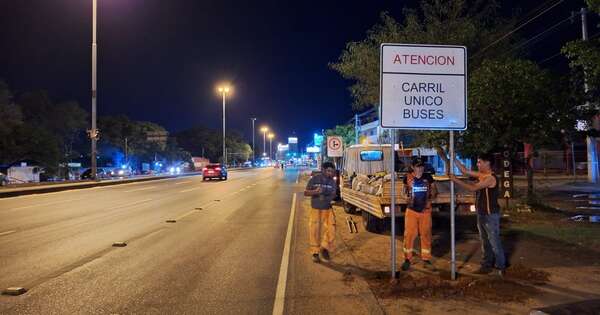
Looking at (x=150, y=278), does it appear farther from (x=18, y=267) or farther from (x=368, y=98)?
(x=368, y=98)

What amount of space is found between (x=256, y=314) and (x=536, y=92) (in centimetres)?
1082

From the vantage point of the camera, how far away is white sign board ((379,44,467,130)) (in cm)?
741

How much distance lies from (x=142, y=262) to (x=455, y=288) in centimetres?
513

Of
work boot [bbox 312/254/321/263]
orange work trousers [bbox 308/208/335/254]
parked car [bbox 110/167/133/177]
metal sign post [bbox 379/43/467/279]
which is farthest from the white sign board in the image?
parked car [bbox 110/167/133/177]

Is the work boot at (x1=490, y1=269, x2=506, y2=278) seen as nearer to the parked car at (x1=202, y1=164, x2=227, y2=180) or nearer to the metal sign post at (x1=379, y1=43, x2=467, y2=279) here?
the metal sign post at (x1=379, y1=43, x2=467, y2=279)

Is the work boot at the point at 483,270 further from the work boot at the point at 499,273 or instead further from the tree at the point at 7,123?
the tree at the point at 7,123

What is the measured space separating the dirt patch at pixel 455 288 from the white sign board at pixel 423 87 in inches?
83.6

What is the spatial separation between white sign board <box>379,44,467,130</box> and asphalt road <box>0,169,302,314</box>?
303 centimetres

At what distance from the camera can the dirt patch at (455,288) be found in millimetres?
6578

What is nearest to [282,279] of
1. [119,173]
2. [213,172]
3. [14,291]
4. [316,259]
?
[316,259]

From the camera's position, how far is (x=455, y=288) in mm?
6926

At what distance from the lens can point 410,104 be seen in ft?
24.4

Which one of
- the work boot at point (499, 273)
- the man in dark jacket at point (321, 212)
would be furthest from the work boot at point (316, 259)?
the work boot at point (499, 273)

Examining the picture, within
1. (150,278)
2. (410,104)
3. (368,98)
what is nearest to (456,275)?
(410,104)
